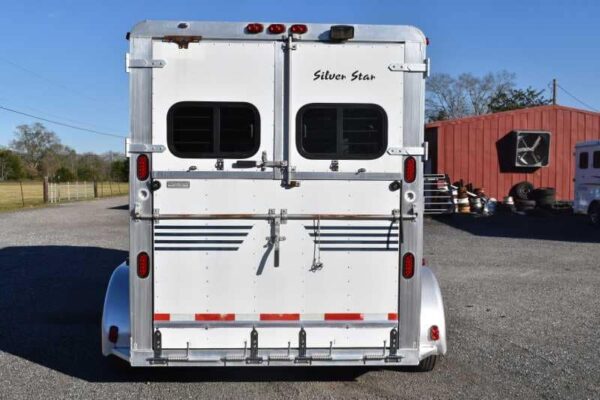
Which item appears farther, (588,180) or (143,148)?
(588,180)

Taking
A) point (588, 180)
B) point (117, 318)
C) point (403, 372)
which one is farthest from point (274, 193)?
point (588, 180)

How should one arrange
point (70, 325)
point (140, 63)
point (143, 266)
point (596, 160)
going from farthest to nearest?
point (596, 160)
point (70, 325)
point (143, 266)
point (140, 63)

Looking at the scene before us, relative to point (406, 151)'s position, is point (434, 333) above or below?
below

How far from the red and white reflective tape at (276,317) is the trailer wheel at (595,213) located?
683 inches

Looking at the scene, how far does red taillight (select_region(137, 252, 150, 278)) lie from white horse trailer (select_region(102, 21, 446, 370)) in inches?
0.6

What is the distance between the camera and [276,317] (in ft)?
15.1

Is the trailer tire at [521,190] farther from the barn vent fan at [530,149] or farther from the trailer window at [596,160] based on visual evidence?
the trailer window at [596,160]

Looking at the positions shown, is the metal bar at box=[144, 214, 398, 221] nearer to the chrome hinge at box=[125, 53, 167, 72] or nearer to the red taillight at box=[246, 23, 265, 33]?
the chrome hinge at box=[125, 53, 167, 72]

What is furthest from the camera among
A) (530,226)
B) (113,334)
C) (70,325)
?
(530,226)

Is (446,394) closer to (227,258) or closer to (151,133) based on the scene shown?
(227,258)

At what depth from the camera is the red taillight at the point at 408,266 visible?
4.61m

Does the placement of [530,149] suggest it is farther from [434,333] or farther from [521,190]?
[434,333]

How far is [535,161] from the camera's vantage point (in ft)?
83.4

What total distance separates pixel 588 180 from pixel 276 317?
59.8ft
